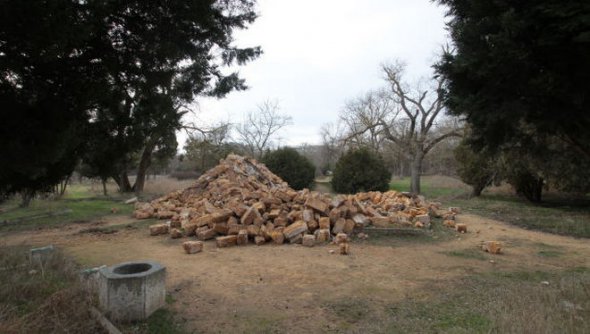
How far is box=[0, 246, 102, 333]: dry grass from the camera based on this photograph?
10.0 ft

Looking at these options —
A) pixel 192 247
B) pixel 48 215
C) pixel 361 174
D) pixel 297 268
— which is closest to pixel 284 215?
pixel 192 247

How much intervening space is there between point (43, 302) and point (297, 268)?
3.22 m

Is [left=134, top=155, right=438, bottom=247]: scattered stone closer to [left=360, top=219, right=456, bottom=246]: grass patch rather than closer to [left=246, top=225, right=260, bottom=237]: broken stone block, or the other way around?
[left=246, top=225, right=260, bottom=237]: broken stone block

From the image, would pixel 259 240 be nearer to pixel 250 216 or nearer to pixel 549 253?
pixel 250 216

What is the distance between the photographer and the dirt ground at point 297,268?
401 centimetres

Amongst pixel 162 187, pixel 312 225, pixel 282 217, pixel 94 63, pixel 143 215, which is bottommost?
pixel 143 215

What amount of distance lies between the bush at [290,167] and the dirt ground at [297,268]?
10392mm

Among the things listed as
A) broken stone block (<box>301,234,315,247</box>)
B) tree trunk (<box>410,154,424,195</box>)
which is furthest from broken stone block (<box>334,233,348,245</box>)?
tree trunk (<box>410,154,424,195</box>)

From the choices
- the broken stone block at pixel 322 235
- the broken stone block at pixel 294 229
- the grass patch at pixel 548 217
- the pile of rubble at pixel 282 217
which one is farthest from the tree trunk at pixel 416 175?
the broken stone block at pixel 294 229

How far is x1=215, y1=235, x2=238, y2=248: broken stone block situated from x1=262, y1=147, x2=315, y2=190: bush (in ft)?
37.4

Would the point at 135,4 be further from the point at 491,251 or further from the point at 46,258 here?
the point at 491,251

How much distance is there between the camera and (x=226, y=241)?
24.0ft

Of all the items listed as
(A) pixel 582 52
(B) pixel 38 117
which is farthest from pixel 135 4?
(A) pixel 582 52

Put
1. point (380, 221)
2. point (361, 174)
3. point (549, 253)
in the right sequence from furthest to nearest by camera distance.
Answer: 1. point (361, 174)
2. point (380, 221)
3. point (549, 253)
